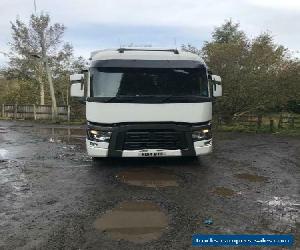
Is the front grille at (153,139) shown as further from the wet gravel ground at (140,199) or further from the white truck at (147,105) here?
the wet gravel ground at (140,199)

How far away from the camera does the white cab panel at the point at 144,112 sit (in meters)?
8.55

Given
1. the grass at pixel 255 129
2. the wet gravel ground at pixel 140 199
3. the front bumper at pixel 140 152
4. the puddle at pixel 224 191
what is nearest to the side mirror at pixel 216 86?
the front bumper at pixel 140 152

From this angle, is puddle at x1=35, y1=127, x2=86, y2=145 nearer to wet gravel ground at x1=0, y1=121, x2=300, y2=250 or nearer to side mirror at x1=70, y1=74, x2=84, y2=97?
wet gravel ground at x1=0, y1=121, x2=300, y2=250

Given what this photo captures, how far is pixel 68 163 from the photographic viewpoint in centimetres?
1034

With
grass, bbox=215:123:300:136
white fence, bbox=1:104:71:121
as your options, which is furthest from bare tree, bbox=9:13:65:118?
grass, bbox=215:123:300:136

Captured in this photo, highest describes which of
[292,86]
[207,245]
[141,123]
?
[292,86]

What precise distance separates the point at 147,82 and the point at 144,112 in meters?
0.80

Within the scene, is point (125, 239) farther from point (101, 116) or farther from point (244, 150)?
point (244, 150)

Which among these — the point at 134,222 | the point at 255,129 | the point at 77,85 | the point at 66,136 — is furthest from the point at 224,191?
the point at 255,129

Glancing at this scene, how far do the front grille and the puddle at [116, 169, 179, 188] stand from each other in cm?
61

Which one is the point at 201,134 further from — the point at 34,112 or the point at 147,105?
the point at 34,112

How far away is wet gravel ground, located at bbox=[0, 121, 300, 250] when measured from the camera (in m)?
5.11

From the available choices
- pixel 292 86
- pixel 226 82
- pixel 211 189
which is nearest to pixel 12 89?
pixel 226 82

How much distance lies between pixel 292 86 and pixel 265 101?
1.43 metres
